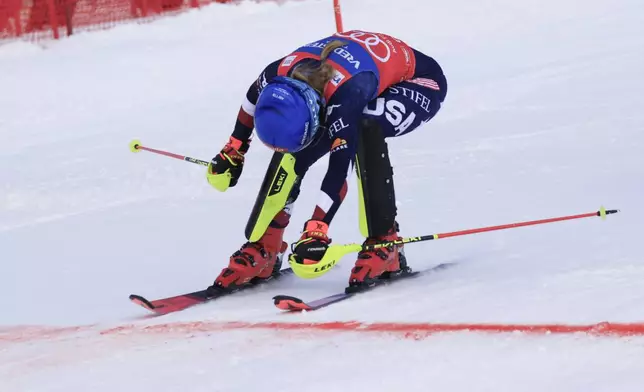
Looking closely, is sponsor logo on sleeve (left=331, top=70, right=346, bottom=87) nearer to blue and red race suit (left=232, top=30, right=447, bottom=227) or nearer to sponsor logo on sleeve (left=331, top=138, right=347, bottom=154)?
blue and red race suit (left=232, top=30, right=447, bottom=227)

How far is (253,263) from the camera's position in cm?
458

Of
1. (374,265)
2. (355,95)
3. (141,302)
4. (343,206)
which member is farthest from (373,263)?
(343,206)

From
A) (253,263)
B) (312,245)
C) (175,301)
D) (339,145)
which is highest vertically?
(339,145)

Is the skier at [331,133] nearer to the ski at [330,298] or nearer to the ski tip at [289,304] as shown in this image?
the ski at [330,298]

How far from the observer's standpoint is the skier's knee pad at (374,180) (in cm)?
425

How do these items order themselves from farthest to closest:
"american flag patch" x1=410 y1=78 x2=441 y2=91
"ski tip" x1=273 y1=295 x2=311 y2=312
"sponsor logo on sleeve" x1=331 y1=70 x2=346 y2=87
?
"american flag patch" x1=410 y1=78 x2=441 y2=91 → "sponsor logo on sleeve" x1=331 y1=70 x2=346 y2=87 → "ski tip" x1=273 y1=295 x2=311 y2=312

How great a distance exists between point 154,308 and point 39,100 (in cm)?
566

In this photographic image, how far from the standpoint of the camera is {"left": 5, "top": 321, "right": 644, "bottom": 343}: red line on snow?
3.09 metres

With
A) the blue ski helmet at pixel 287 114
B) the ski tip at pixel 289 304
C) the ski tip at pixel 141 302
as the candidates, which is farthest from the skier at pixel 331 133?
the ski tip at pixel 141 302

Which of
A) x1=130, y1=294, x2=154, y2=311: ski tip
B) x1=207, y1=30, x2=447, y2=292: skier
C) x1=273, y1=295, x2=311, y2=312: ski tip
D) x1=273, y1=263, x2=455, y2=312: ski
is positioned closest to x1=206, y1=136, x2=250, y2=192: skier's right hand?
x1=207, y1=30, x2=447, y2=292: skier

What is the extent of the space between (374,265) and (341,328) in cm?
82

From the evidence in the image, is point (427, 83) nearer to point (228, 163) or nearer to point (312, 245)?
point (228, 163)

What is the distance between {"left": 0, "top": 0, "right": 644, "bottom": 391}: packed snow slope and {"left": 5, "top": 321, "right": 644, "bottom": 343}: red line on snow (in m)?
0.08

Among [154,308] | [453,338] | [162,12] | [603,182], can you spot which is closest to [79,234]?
[154,308]
